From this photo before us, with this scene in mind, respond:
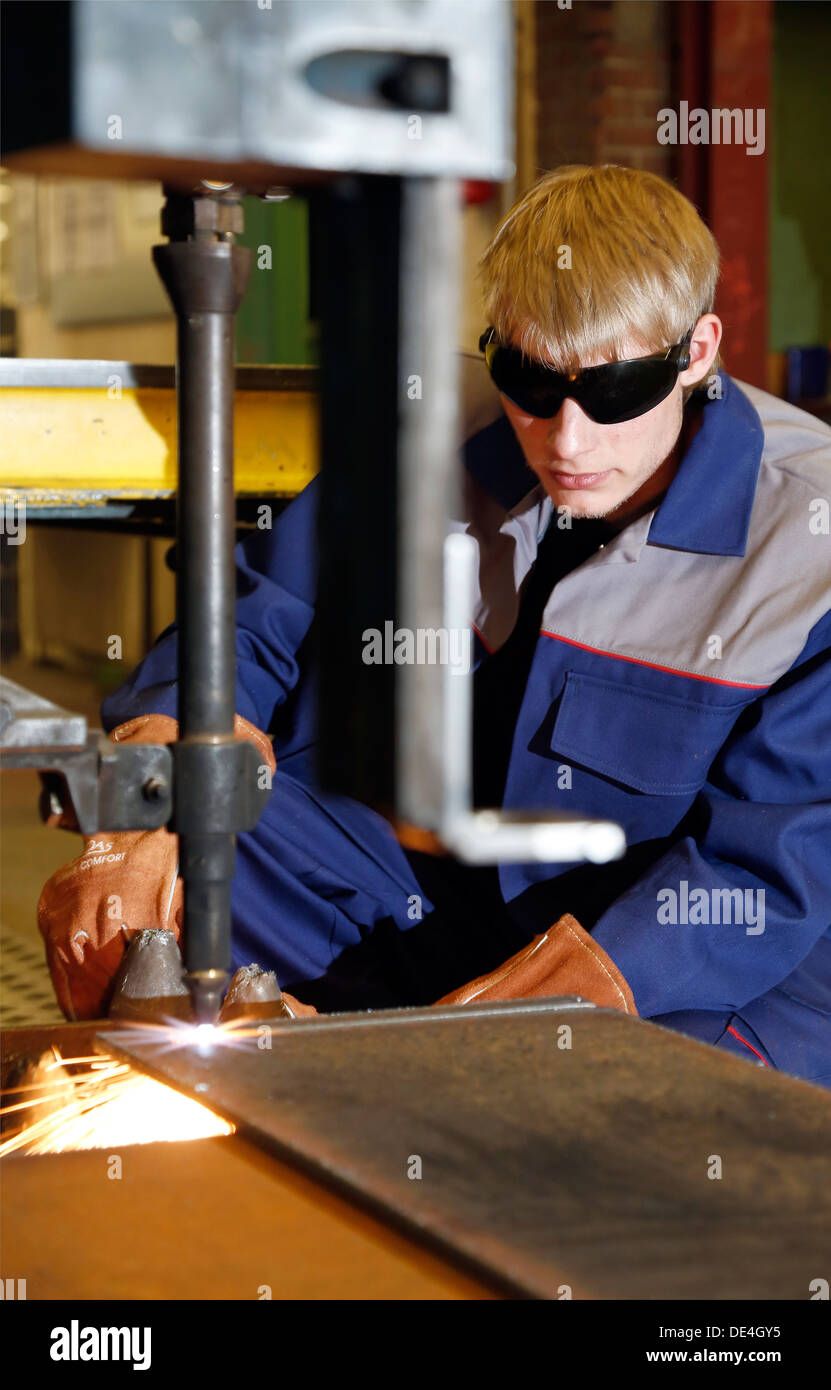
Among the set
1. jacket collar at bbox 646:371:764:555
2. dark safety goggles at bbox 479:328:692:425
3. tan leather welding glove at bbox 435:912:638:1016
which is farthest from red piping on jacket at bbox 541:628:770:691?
tan leather welding glove at bbox 435:912:638:1016

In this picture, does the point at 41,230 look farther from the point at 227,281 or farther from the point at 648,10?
the point at 227,281

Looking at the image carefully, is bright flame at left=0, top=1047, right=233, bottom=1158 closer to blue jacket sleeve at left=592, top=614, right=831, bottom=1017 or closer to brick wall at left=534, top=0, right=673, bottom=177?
blue jacket sleeve at left=592, top=614, right=831, bottom=1017

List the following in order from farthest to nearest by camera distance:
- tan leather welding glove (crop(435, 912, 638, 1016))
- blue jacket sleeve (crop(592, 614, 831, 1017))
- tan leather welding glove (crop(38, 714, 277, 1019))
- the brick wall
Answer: the brick wall
tan leather welding glove (crop(38, 714, 277, 1019))
blue jacket sleeve (crop(592, 614, 831, 1017))
tan leather welding glove (crop(435, 912, 638, 1016))

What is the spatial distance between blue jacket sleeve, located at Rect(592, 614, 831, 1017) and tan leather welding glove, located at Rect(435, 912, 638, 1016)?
0.19 feet

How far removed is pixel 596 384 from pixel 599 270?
17cm

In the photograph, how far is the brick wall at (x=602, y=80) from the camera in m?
5.24

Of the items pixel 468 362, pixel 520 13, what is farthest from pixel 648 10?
pixel 468 362

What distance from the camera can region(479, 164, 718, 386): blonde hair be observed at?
195 cm

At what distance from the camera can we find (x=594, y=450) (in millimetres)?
2008

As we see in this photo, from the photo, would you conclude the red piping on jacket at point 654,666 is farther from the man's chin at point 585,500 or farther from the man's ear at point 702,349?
the man's ear at point 702,349

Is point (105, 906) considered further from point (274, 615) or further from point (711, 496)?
point (711, 496)

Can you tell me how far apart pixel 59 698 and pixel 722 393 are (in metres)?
4.83

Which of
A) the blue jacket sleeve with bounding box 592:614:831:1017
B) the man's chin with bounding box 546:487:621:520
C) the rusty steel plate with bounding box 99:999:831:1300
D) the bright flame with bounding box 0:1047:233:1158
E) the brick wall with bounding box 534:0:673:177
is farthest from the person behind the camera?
the brick wall with bounding box 534:0:673:177

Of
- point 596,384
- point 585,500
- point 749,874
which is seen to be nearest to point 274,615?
point 585,500
